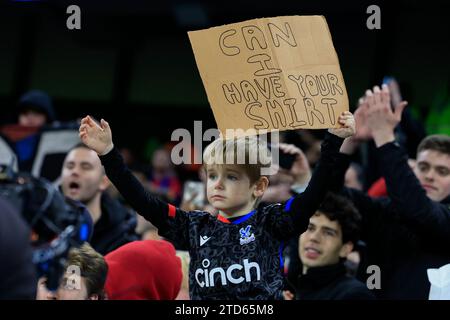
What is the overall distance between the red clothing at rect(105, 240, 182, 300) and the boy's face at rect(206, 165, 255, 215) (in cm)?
58

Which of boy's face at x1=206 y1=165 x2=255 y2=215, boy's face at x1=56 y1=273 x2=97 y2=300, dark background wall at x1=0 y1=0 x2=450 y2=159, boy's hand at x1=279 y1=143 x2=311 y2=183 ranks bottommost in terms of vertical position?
boy's face at x1=56 y1=273 x2=97 y2=300

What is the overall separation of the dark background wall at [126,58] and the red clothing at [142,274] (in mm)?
5306

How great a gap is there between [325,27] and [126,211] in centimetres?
208

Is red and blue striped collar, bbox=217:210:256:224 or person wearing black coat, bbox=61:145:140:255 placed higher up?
person wearing black coat, bbox=61:145:140:255

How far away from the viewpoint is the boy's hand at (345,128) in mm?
3510

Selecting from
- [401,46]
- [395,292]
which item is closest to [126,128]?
[401,46]

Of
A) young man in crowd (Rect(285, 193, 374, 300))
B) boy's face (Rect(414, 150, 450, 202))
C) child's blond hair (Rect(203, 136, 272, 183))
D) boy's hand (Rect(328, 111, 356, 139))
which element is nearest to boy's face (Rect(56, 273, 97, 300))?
child's blond hair (Rect(203, 136, 272, 183))

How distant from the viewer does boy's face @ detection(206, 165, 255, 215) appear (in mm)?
3545

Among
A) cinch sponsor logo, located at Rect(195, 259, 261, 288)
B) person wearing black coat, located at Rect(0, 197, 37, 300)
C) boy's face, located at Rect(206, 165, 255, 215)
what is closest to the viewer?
person wearing black coat, located at Rect(0, 197, 37, 300)

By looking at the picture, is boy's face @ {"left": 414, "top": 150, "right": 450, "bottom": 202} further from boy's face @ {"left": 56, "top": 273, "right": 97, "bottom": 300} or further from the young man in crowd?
boy's face @ {"left": 56, "top": 273, "right": 97, "bottom": 300}

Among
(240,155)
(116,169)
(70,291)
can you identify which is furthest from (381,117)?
(70,291)

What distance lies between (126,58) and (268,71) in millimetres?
6722

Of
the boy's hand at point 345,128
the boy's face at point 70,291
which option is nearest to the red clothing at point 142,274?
the boy's face at point 70,291

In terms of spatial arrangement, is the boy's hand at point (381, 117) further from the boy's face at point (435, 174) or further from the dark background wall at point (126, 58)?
the dark background wall at point (126, 58)
